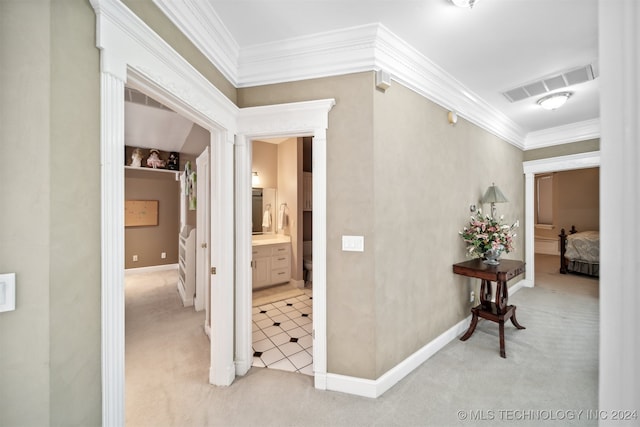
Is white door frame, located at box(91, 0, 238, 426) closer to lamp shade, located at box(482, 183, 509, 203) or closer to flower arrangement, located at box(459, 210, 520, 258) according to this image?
flower arrangement, located at box(459, 210, 520, 258)

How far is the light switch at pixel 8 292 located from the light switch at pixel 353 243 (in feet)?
5.49

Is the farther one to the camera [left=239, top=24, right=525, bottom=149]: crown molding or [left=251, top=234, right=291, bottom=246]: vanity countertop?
[left=251, top=234, right=291, bottom=246]: vanity countertop

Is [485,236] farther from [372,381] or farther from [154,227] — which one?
[154,227]

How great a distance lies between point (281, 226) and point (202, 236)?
1786 millimetres

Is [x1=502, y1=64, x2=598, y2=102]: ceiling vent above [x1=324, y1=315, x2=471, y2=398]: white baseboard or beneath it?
above

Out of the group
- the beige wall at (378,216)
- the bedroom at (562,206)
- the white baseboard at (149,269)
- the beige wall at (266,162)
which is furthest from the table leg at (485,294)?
the white baseboard at (149,269)

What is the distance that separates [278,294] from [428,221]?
9.17 ft

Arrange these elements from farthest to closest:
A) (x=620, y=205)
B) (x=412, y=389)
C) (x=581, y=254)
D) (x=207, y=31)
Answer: (x=581, y=254) < (x=412, y=389) < (x=207, y=31) < (x=620, y=205)

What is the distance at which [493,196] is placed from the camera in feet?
10.7

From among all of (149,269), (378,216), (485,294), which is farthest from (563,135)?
(149,269)

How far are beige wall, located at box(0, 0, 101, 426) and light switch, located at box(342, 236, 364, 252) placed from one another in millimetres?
1459

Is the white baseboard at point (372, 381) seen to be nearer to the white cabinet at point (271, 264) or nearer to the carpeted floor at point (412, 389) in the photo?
the carpeted floor at point (412, 389)

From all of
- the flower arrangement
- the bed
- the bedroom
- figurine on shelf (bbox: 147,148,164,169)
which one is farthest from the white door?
the bedroom

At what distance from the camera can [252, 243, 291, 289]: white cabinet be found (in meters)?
4.38
